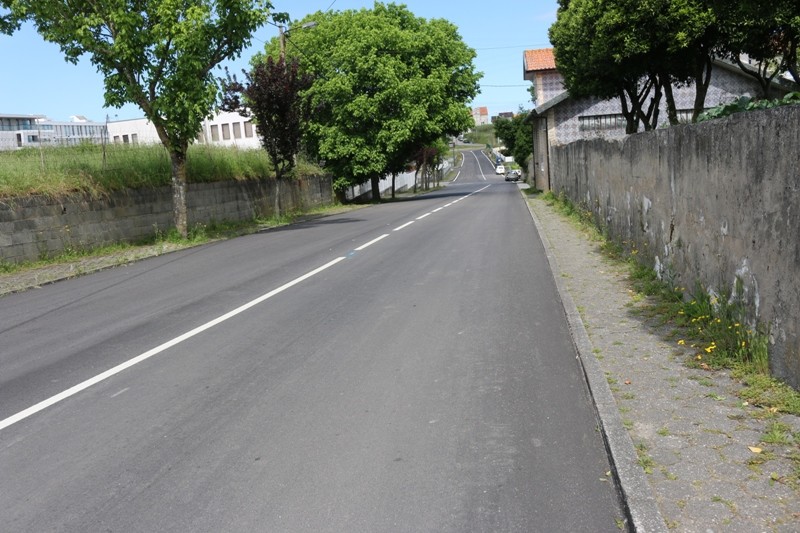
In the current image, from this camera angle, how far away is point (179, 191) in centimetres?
1973

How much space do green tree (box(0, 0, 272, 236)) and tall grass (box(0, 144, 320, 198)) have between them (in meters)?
1.24

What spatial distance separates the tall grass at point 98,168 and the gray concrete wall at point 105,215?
0.27 metres

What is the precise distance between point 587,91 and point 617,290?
54.7 ft

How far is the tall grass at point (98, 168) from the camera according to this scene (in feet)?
51.6

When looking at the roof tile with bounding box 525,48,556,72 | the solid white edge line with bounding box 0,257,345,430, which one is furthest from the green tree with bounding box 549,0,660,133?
the roof tile with bounding box 525,48,556,72

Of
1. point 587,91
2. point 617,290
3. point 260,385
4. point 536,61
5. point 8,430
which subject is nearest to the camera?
point 8,430

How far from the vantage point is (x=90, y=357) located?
7.10 m

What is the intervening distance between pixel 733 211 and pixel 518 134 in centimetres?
6752

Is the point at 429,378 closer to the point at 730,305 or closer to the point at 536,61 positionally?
the point at 730,305

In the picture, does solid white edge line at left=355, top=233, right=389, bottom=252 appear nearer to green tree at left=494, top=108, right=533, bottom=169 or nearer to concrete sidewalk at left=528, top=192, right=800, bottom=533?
concrete sidewalk at left=528, top=192, right=800, bottom=533

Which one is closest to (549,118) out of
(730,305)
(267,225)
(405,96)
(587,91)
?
(405,96)

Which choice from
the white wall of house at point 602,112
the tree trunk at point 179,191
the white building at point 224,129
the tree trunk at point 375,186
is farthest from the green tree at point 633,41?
the white building at point 224,129

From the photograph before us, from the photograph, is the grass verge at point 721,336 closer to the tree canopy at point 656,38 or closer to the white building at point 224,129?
the tree canopy at point 656,38

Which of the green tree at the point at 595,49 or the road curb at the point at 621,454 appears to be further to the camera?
the green tree at the point at 595,49
